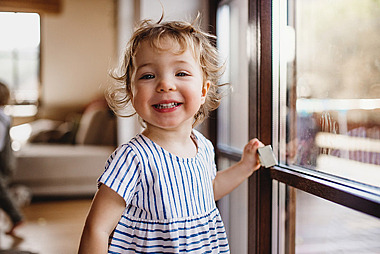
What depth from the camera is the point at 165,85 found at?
905 mm

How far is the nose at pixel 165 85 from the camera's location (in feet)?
2.97

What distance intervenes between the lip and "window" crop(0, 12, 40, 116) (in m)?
5.84

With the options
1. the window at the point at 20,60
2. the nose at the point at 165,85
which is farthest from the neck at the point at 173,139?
the window at the point at 20,60

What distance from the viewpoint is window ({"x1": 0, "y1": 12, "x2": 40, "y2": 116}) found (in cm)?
629

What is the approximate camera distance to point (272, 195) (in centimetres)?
109

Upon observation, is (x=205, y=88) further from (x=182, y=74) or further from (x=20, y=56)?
(x=20, y=56)

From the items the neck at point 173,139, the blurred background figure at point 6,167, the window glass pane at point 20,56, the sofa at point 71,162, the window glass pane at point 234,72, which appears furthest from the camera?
the window glass pane at point 20,56

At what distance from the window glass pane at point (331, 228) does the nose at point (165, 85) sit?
39 centimetres

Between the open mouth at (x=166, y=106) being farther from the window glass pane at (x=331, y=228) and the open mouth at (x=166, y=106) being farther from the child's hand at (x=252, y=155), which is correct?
the window glass pane at (x=331, y=228)

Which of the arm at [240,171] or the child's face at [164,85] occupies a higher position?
the child's face at [164,85]

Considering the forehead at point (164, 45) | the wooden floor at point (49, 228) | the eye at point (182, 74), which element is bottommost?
the wooden floor at point (49, 228)

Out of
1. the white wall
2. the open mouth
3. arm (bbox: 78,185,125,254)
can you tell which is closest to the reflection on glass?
the open mouth

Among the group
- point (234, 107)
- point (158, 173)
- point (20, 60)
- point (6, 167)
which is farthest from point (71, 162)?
point (20, 60)

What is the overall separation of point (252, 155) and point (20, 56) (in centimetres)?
620
